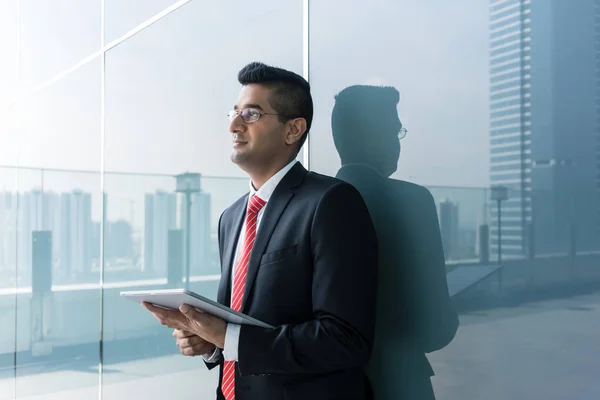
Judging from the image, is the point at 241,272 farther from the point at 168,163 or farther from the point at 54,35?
the point at 54,35

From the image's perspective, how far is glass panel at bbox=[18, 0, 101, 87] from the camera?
167 inches

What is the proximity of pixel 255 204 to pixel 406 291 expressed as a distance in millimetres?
590

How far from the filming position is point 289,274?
184 centimetres

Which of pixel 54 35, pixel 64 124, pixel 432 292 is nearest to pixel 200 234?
pixel 432 292

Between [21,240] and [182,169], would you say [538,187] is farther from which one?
[21,240]

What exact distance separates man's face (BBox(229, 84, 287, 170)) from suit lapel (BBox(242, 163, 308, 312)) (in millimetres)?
100

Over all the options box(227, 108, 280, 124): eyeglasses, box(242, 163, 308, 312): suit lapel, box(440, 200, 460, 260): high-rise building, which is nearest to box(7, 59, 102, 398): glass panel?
box(227, 108, 280, 124): eyeglasses

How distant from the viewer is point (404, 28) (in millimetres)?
1856

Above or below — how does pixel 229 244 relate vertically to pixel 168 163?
→ below

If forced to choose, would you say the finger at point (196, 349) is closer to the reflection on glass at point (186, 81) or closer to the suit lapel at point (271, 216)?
the suit lapel at point (271, 216)

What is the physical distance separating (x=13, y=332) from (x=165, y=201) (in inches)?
123

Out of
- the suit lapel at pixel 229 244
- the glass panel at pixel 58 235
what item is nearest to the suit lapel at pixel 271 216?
the suit lapel at pixel 229 244

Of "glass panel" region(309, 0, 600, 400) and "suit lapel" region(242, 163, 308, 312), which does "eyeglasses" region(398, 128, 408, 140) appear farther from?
"suit lapel" region(242, 163, 308, 312)

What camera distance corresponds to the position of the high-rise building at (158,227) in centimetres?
321
